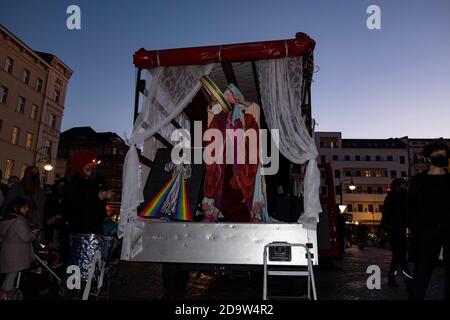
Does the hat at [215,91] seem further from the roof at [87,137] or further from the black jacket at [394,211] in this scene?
the roof at [87,137]

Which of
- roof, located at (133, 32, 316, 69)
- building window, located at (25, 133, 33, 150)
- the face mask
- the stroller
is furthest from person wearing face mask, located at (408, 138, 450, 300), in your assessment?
building window, located at (25, 133, 33, 150)

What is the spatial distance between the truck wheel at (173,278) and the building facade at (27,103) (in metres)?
28.9

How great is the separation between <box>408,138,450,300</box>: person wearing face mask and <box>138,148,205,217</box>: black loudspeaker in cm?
291

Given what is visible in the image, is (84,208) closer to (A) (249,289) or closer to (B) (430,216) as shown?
(A) (249,289)

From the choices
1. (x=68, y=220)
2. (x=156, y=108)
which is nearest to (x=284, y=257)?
(x=156, y=108)

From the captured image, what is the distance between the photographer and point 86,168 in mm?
5152

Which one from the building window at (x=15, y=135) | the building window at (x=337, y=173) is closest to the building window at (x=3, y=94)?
the building window at (x=15, y=135)

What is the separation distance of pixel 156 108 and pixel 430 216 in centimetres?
400

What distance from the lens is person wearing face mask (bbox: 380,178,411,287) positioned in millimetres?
6375

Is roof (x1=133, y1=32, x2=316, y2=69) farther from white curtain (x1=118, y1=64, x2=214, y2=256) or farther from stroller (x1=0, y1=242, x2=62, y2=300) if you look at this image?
stroller (x1=0, y1=242, x2=62, y2=300)

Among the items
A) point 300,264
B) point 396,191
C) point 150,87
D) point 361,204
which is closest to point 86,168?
point 150,87

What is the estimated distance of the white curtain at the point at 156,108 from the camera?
4.59 metres

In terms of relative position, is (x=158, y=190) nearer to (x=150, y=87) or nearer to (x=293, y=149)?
(x=150, y=87)

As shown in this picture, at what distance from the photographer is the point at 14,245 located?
15.1ft
